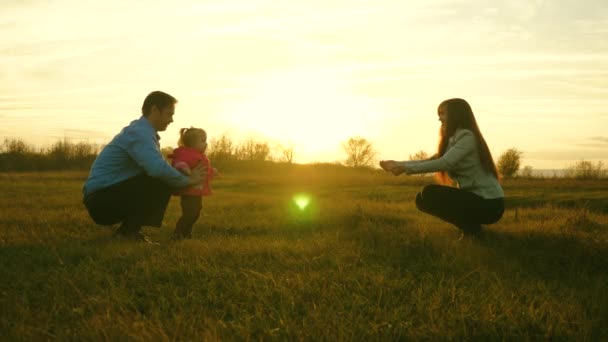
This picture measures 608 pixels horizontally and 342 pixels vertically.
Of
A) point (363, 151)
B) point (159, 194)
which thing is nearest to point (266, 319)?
point (159, 194)

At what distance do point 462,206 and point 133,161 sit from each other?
4263 mm

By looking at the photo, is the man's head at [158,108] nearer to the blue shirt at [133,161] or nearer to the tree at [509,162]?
the blue shirt at [133,161]

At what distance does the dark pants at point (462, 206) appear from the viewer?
619cm

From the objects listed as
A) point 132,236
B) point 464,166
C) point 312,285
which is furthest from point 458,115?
point 132,236

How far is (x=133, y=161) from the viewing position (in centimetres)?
596

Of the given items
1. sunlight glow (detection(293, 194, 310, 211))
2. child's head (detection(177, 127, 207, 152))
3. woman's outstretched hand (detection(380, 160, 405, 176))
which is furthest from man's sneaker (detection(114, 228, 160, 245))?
sunlight glow (detection(293, 194, 310, 211))

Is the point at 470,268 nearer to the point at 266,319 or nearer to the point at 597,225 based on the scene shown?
the point at 266,319

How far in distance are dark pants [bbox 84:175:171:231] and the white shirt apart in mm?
3148

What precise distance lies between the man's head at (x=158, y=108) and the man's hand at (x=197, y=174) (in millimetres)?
718

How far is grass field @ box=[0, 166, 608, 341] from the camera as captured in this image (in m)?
3.11

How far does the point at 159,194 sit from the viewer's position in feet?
19.7

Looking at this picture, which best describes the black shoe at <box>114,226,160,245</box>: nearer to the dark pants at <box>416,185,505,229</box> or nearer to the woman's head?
the dark pants at <box>416,185,505,229</box>

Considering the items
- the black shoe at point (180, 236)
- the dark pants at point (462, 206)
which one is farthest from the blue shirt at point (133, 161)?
the dark pants at point (462, 206)

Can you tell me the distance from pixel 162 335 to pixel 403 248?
127 inches
